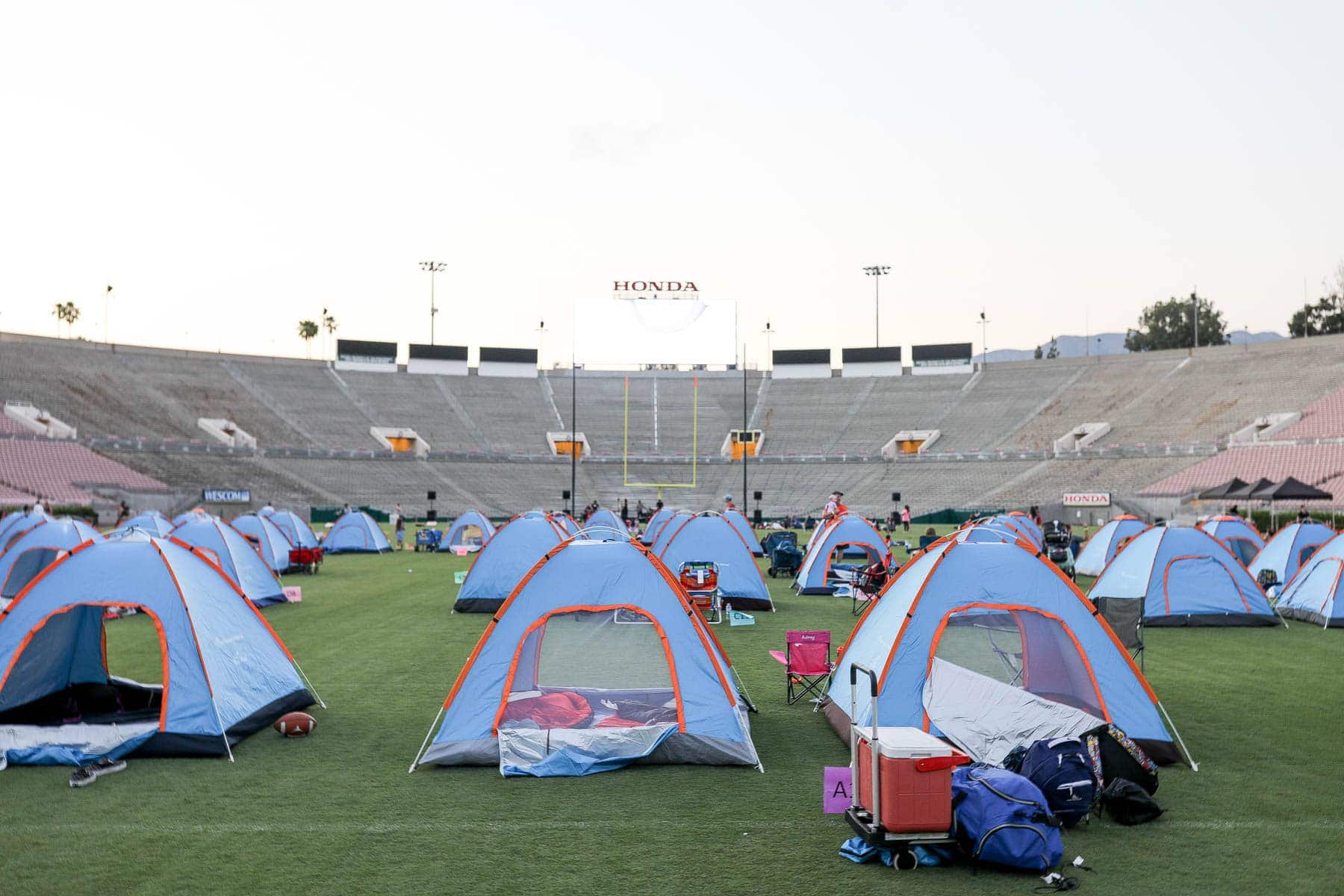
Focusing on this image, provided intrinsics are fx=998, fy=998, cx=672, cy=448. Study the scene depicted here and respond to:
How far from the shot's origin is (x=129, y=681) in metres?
9.88

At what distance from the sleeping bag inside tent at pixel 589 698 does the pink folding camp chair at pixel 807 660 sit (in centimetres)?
119

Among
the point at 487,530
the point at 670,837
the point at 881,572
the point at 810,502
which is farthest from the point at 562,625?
the point at 810,502

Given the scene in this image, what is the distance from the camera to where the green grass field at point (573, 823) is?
5.54m

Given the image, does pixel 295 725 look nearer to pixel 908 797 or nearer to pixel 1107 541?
pixel 908 797

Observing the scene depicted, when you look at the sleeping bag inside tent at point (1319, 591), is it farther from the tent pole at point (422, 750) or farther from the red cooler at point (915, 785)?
the tent pole at point (422, 750)

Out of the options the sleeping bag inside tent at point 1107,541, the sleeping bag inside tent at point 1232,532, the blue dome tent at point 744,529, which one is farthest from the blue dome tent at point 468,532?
the sleeping bag inside tent at point 1232,532

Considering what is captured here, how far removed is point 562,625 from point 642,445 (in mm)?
46610

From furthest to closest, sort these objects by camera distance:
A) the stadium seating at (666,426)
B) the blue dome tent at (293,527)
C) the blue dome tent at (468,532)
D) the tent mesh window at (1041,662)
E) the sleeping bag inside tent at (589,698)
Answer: the stadium seating at (666,426)
the blue dome tent at (468,532)
the blue dome tent at (293,527)
the tent mesh window at (1041,662)
the sleeping bag inside tent at (589,698)

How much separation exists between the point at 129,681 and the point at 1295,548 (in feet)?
61.9

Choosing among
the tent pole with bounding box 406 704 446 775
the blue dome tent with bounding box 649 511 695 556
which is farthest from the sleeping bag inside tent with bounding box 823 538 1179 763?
the blue dome tent with bounding box 649 511 695 556

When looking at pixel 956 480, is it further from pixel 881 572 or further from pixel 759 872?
pixel 759 872

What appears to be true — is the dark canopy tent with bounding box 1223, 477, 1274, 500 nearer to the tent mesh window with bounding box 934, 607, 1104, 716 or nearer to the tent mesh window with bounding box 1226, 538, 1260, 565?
the tent mesh window with bounding box 1226, 538, 1260, 565

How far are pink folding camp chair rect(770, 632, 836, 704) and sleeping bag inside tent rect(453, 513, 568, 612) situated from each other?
24.2 feet

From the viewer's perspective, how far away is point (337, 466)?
52.4 m
